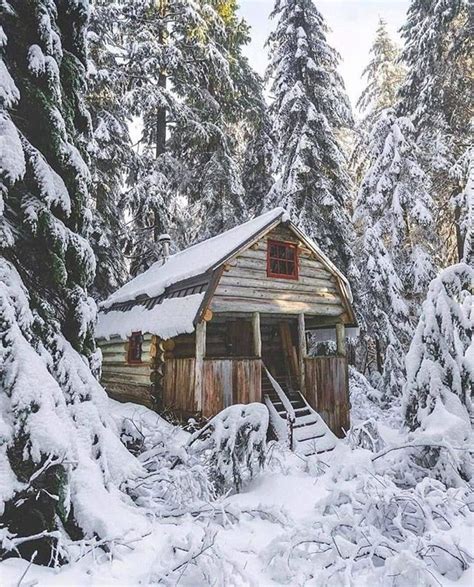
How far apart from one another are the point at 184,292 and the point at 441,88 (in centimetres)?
1774

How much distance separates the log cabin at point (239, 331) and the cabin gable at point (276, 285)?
0.10ft

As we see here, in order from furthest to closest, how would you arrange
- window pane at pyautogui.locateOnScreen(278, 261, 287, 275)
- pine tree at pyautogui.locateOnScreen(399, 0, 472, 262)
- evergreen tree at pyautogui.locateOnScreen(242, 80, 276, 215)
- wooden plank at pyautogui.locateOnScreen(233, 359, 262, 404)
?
evergreen tree at pyautogui.locateOnScreen(242, 80, 276, 215) → pine tree at pyautogui.locateOnScreen(399, 0, 472, 262) → window pane at pyautogui.locateOnScreen(278, 261, 287, 275) → wooden plank at pyautogui.locateOnScreen(233, 359, 262, 404)

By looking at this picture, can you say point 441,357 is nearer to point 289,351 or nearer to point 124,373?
point 289,351

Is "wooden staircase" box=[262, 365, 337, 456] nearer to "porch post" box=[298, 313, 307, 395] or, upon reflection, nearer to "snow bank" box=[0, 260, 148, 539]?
"porch post" box=[298, 313, 307, 395]

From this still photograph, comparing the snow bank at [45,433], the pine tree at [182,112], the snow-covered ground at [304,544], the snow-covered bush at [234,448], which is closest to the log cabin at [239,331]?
the snow-covered bush at [234,448]

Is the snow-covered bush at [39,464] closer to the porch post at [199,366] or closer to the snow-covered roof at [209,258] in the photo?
the porch post at [199,366]

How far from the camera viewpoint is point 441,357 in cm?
607

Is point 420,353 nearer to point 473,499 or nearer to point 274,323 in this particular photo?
point 473,499

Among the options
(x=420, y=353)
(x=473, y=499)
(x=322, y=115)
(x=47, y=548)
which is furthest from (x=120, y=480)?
(x=322, y=115)

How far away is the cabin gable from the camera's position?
418 inches

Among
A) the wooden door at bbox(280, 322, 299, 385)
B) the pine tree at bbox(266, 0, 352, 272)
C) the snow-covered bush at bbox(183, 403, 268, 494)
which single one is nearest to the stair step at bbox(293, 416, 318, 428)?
the wooden door at bbox(280, 322, 299, 385)

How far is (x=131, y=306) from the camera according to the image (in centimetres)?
1341

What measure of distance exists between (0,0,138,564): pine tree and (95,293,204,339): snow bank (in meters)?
4.58

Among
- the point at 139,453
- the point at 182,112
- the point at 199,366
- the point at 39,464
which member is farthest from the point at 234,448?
the point at 182,112
